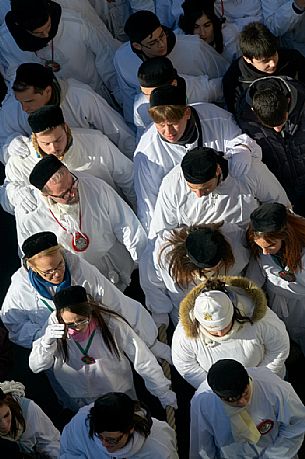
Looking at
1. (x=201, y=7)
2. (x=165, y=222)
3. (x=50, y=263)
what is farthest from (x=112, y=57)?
(x=50, y=263)

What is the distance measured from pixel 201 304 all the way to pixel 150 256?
2.99 feet

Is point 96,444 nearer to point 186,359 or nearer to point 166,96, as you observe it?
point 186,359

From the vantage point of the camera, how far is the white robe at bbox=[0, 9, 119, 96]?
6609 millimetres

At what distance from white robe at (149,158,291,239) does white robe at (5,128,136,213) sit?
25.1 inches

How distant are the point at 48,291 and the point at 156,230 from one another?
76 cm

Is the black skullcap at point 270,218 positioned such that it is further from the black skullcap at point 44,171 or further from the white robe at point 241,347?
the black skullcap at point 44,171

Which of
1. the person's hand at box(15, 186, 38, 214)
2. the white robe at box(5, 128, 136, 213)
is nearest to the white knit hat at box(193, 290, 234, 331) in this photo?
the person's hand at box(15, 186, 38, 214)

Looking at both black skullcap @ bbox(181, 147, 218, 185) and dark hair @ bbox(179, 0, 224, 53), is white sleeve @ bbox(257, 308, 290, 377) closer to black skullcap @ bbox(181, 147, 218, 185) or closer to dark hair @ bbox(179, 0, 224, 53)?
black skullcap @ bbox(181, 147, 218, 185)

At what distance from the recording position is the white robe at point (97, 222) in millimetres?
5711

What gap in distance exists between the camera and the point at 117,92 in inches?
270

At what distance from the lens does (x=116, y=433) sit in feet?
15.3

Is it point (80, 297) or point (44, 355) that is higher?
point (80, 297)

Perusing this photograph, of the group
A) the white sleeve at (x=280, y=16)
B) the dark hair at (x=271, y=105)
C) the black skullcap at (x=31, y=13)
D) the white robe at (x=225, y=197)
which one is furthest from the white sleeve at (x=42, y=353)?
the white sleeve at (x=280, y=16)

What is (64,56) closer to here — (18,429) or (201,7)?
(201,7)
